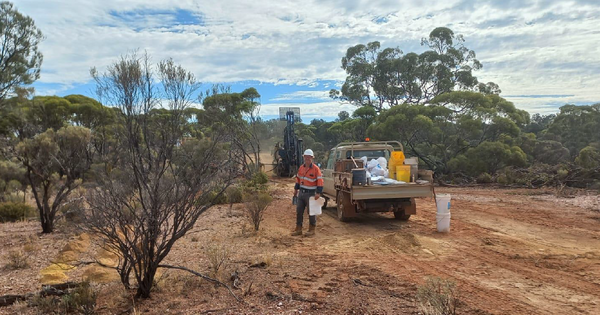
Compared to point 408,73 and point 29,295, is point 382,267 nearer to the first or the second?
point 29,295

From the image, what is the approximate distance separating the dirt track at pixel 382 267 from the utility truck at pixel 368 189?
0.42 metres

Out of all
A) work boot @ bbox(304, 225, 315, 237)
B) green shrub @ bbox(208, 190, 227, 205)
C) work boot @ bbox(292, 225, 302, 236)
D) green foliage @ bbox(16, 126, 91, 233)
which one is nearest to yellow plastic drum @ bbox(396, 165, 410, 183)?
work boot @ bbox(304, 225, 315, 237)

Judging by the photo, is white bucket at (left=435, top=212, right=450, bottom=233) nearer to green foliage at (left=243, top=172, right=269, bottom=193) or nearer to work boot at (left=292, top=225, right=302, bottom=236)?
work boot at (left=292, top=225, right=302, bottom=236)

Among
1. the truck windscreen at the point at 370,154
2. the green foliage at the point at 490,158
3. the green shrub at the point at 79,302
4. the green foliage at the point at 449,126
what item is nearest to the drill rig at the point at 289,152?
the green foliage at the point at 449,126

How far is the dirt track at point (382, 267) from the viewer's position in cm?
461

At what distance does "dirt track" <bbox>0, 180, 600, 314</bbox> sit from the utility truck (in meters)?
0.42

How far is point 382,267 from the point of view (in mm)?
6047

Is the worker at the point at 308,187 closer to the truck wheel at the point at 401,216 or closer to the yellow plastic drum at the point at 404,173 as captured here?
the yellow plastic drum at the point at 404,173

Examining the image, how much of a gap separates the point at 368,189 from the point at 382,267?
10.5 feet

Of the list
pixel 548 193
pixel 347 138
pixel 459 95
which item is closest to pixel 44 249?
pixel 548 193

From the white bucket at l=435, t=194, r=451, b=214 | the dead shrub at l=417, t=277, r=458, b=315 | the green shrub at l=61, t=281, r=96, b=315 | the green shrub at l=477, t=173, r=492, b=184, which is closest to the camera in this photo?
the dead shrub at l=417, t=277, r=458, b=315

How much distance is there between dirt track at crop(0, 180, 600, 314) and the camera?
4.61 metres

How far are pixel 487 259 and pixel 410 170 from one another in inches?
149

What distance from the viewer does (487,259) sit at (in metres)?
6.44
